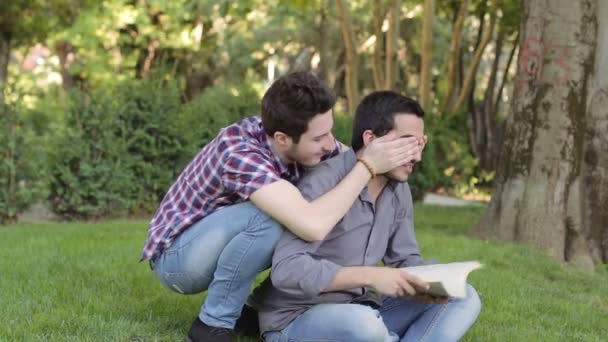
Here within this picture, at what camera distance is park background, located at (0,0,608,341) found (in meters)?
4.94

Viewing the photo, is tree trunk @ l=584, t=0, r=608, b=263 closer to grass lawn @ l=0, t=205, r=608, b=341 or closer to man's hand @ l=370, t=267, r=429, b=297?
grass lawn @ l=0, t=205, r=608, b=341

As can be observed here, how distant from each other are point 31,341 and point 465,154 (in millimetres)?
14536

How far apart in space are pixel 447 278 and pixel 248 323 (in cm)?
120

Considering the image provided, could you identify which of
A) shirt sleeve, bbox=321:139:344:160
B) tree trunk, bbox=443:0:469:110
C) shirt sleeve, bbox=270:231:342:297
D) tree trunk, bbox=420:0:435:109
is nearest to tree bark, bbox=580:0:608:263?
shirt sleeve, bbox=321:139:344:160

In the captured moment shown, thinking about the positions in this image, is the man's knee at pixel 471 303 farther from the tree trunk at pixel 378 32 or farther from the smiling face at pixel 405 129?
the tree trunk at pixel 378 32

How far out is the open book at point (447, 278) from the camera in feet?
10.9

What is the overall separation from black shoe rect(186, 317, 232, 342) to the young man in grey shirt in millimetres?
166

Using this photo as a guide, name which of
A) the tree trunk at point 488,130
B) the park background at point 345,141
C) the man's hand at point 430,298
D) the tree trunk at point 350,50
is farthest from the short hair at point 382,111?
the tree trunk at point 488,130

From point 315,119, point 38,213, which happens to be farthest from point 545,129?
point 38,213

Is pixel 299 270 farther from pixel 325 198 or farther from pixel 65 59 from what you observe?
pixel 65 59

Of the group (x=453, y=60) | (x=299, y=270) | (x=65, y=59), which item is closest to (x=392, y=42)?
(x=453, y=60)

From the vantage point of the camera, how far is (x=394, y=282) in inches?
134

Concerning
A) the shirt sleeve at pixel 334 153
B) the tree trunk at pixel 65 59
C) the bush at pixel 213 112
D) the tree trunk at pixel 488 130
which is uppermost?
the shirt sleeve at pixel 334 153

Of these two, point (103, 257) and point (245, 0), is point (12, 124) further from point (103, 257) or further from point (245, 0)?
point (245, 0)
